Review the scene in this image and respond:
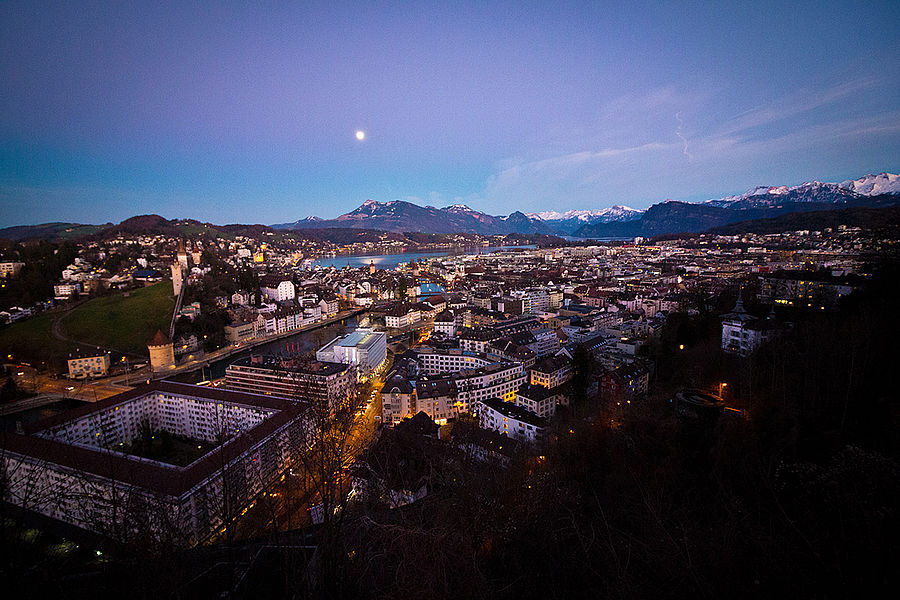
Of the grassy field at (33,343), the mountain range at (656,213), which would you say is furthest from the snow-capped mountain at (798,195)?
the grassy field at (33,343)

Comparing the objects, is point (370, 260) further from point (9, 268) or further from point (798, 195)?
point (798, 195)

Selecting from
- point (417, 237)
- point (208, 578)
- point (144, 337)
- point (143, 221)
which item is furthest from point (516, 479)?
→ point (417, 237)

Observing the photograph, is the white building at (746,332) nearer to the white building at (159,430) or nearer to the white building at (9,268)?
the white building at (159,430)

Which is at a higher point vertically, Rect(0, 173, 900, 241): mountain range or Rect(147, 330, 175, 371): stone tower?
Rect(0, 173, 900, 241): mountain range

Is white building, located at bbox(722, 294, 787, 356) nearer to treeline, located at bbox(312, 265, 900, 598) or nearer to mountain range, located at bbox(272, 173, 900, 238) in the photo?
treeline, located at bbox(312, 265, 900, 598)

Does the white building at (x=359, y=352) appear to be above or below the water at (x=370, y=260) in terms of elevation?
below

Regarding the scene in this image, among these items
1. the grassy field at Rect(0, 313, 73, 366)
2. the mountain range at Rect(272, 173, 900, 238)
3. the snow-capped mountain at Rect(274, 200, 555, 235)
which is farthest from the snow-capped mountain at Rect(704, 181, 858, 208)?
the grassy field at Rect(0, 313, 73, 366)

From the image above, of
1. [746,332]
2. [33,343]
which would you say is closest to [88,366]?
[33,343]
